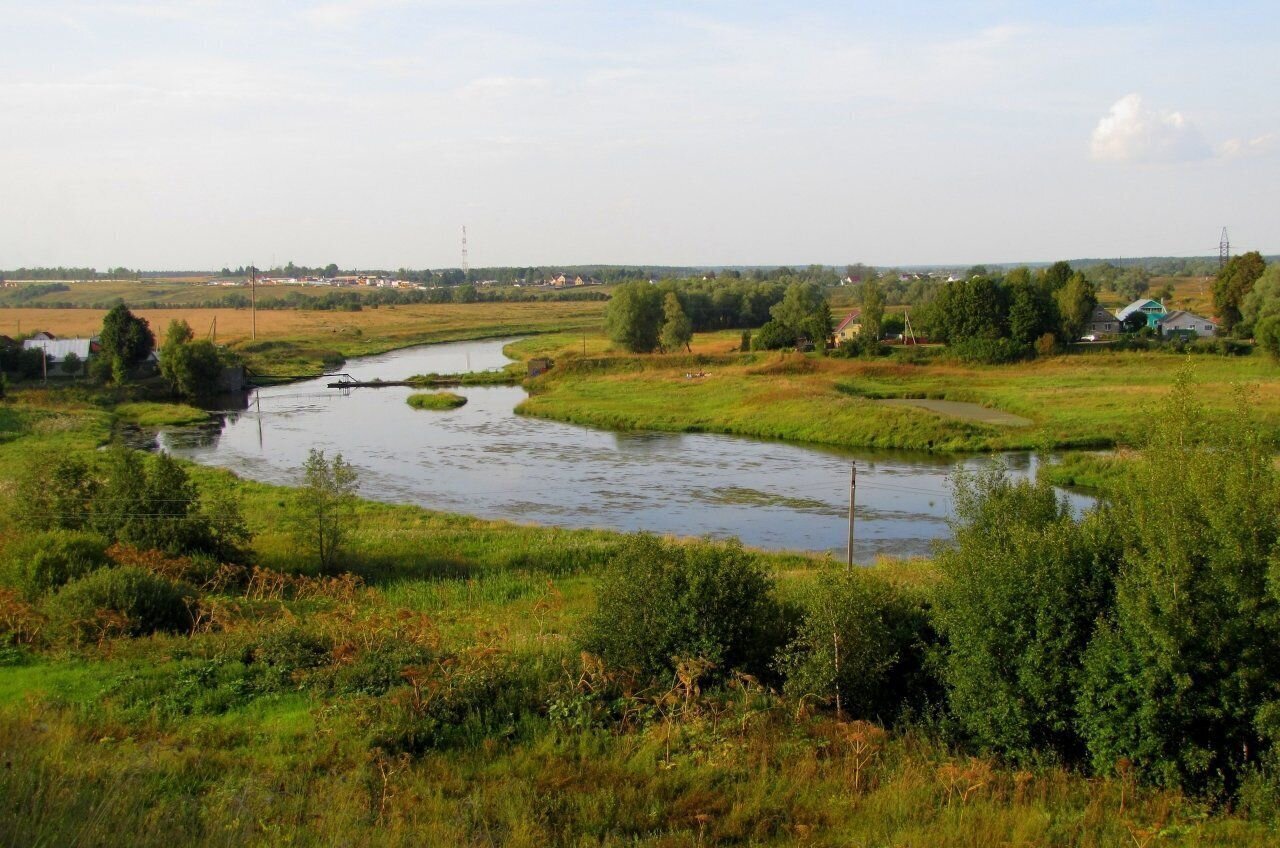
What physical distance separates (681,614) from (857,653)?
5.85 feet

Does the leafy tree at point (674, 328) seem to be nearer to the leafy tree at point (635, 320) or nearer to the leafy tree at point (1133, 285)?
the leafy tree at point (635, 320)

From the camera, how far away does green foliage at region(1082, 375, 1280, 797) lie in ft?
28.0

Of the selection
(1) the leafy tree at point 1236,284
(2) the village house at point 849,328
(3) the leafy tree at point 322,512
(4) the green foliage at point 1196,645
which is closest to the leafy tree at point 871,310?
(2) the village house at point 849,328

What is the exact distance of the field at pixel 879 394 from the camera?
35438 mm

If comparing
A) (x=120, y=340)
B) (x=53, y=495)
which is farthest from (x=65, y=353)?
(x=53, y=495)

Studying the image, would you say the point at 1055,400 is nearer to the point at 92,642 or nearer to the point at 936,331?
the point at 936,331

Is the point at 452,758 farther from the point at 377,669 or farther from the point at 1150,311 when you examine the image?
the point at 1150,311

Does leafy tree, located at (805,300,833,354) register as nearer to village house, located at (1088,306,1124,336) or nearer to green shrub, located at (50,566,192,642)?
village house, located at (1088,306,1124,336)

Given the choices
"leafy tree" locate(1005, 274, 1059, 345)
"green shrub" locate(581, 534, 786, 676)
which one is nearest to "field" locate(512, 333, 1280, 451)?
"leafy tree" locate(1005, 274, 1059, 345)

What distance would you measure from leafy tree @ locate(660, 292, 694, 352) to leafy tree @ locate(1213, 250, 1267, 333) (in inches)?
1306

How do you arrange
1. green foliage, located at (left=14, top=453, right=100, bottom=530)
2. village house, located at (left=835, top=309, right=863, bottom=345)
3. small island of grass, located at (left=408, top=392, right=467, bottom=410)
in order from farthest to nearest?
village house, located at (left=835, top=309, right=863, bottom=345) < small island of grass, located at (left=408, top=392, right=467, bottom=410) < green foliage, located at (left=14, top=453, right=100, bottom=530)

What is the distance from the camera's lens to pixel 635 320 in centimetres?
6681

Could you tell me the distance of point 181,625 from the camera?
41.3ft

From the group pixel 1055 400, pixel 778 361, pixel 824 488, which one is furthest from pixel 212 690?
pixel 778 361
